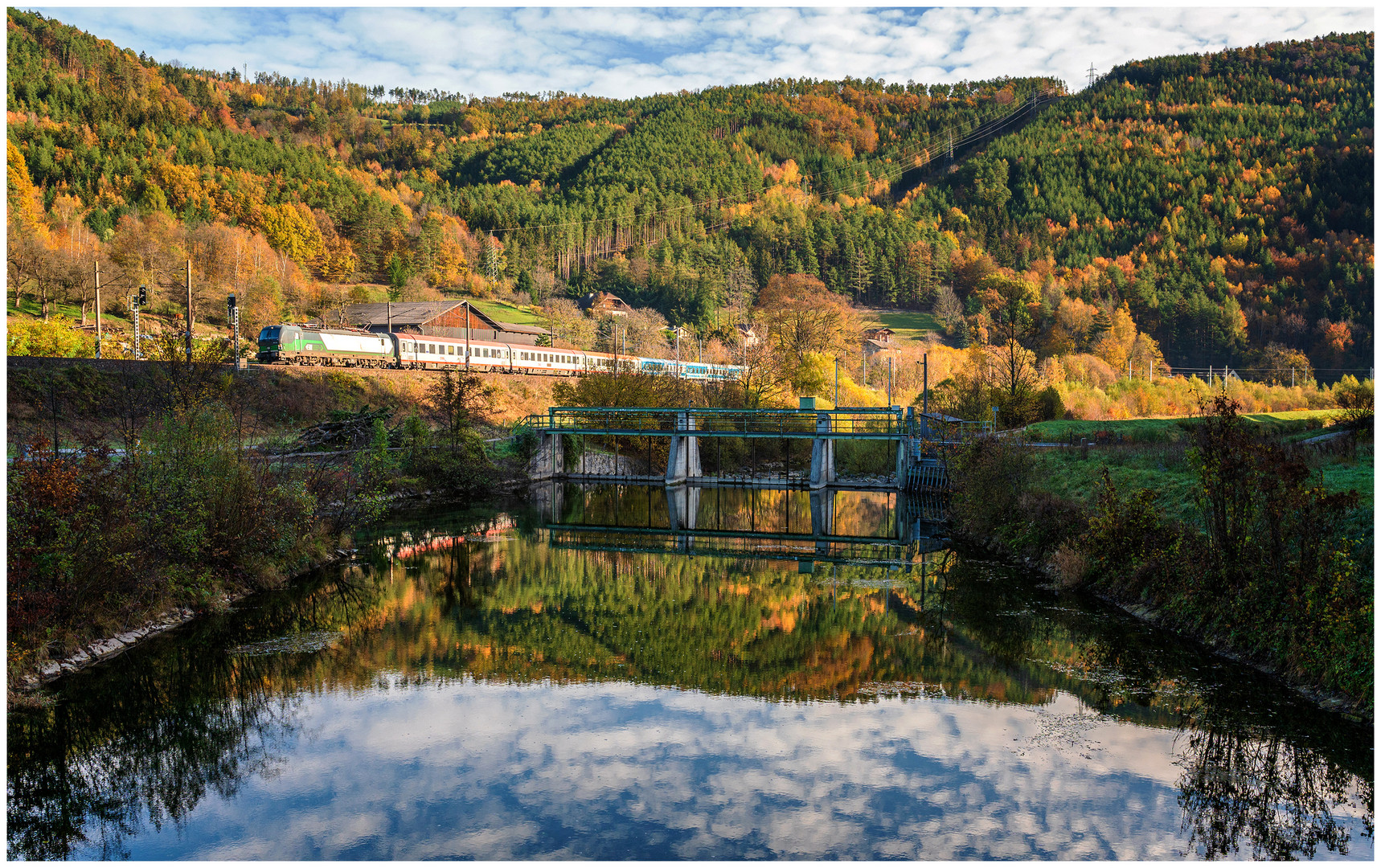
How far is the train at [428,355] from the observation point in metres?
47.0

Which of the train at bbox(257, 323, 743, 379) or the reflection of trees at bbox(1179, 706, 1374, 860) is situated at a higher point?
the train at bbox(257, 323, 743, 379)

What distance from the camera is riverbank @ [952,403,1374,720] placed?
10508 millimetres

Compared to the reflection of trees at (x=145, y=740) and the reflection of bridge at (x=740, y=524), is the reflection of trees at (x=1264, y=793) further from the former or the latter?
the reflection of bridge at (x=740, y=524)

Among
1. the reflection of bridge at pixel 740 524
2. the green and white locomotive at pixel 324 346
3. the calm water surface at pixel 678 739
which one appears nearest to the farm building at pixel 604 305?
the green and white locomotive at pixel 324 346

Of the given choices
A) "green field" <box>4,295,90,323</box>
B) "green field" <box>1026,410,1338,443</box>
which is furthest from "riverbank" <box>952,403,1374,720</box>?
"green field" <box>4,295,90,323</box>

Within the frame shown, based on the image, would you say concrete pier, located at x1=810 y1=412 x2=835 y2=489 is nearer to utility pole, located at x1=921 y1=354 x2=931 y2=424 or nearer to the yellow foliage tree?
utility pole, located at x1=921 y1=354 x2=931 y2=424

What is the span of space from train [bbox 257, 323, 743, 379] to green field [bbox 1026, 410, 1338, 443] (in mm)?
21038

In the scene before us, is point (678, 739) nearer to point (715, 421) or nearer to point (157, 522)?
point (157, 522)

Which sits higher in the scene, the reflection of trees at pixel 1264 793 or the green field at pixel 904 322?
the green field at pixel 904 322

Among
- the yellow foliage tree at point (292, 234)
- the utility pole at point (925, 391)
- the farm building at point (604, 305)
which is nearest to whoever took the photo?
the utility pole at point (925, 391)

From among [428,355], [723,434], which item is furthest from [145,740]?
[428,355]

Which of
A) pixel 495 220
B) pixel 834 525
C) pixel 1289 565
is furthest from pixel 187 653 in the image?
pixel 495 220

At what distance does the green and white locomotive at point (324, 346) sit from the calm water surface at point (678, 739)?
33124mm

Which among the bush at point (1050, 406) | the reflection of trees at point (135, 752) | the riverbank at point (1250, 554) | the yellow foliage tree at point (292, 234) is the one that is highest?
the yellow foliage tree at point (292, 234)
